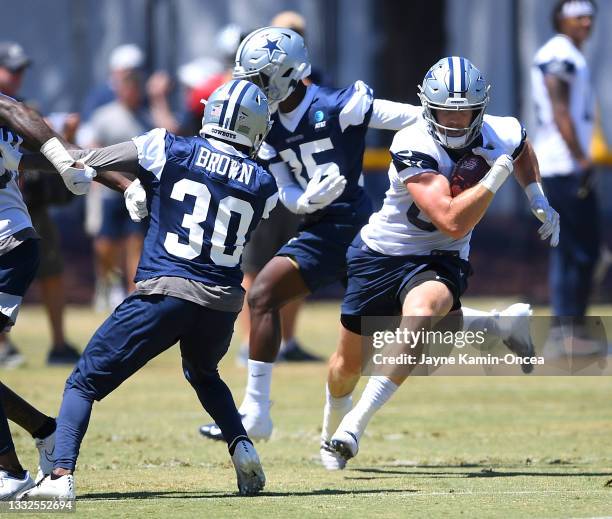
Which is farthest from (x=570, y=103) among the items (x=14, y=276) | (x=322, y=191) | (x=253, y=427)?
(x=14, y=276)

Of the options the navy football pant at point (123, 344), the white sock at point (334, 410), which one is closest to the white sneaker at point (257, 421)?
the white sock at point (334, 410)

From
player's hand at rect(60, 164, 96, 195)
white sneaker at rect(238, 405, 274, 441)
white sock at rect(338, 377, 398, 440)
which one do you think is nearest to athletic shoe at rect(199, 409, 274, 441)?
white sneaker at rect(238, 405, 274, 441)

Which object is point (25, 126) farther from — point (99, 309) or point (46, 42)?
point (46, 42)

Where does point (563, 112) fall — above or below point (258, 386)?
above

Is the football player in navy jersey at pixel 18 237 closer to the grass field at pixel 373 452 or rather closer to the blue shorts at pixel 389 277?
the grass field at pixel 373 452

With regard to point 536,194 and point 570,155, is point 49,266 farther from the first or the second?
point 536,194

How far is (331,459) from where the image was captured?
7684 mm

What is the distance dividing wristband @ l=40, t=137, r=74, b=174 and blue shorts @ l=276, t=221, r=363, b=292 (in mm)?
2206

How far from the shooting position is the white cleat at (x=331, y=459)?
7645mm

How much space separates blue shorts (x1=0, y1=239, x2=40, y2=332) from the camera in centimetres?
666

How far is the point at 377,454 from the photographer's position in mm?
8305

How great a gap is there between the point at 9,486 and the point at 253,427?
198cm

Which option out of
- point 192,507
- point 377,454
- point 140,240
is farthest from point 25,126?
point 140,240

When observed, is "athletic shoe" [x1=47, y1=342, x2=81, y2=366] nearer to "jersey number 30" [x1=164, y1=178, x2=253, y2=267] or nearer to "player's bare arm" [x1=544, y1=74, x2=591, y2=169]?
"player's bare arm" [x1=544, y1=74, x2=591, y2=169]
